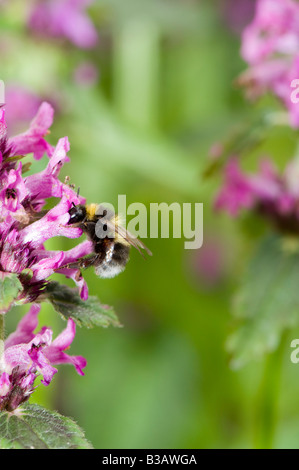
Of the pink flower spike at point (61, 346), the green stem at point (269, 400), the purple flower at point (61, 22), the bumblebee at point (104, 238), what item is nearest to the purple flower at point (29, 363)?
the pink flower spike at point (61, 346)

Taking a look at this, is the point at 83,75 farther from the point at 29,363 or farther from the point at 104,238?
the point at 29,363

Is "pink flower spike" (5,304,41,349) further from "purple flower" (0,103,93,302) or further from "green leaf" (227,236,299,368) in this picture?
"green leaf" (227,236,299,368)

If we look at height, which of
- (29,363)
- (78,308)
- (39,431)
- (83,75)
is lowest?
(39,431)

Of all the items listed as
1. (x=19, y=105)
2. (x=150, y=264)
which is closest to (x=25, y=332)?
(x=19, y=105)

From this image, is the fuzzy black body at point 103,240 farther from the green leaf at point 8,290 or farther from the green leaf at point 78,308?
the green leaf at point 8,290

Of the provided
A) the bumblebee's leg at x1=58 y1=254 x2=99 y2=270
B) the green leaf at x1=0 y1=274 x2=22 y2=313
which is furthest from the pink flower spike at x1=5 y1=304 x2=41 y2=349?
the green leaf at x1=0 y1=274 x2=22 y2=313
